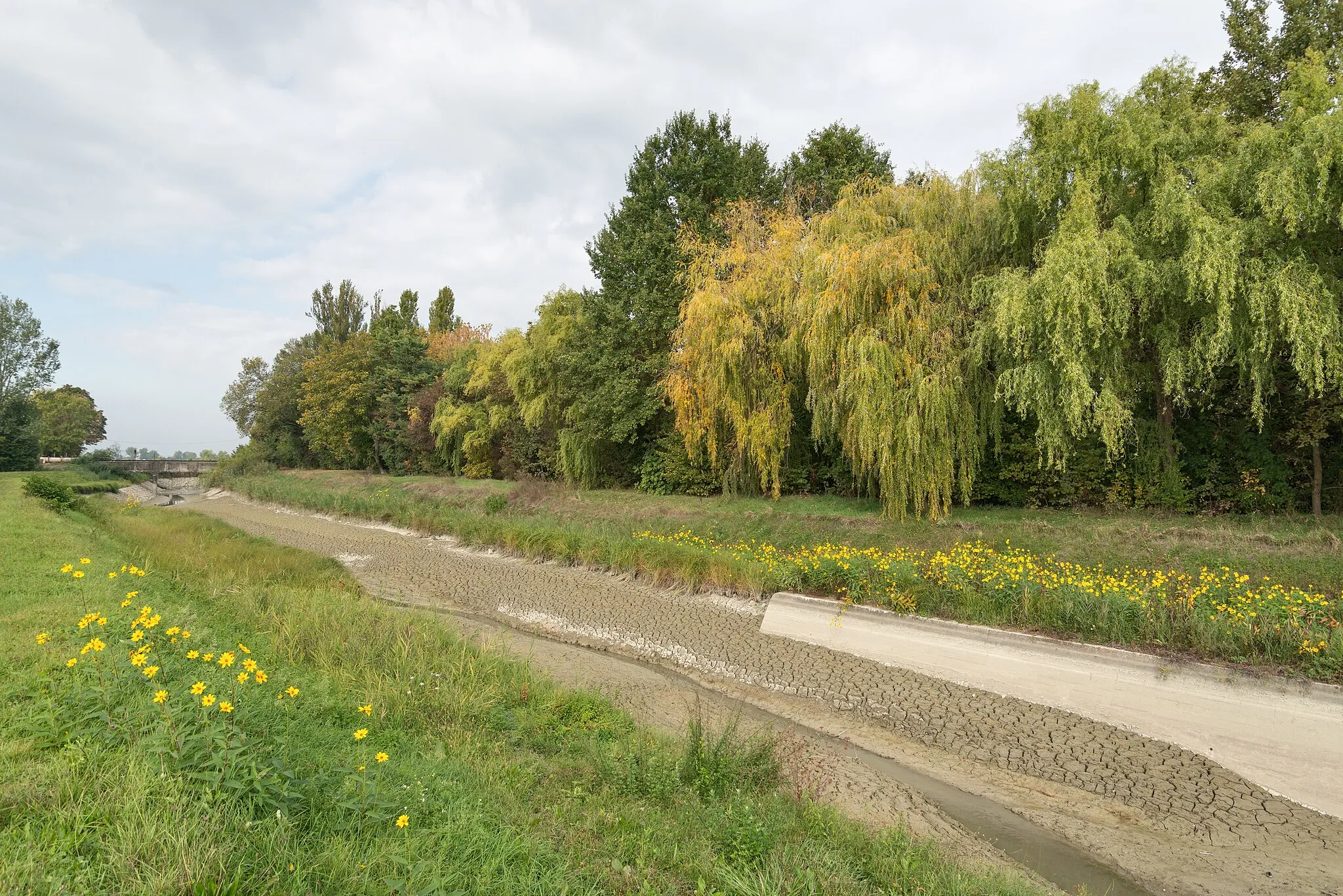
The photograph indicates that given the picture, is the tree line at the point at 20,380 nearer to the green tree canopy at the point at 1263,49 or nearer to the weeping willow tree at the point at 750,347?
the weeping willow tree at the point at 750,347

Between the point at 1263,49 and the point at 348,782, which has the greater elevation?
the point at 1263,49

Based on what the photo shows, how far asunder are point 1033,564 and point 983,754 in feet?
14.0

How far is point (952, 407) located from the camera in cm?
1224

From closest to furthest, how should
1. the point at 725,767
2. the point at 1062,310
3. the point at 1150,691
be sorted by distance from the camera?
the point at 725,767 → the point at 1150,691 → the point at 1062,310

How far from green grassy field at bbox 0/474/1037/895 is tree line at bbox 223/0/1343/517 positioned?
8914 mm

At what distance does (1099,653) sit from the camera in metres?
7.96

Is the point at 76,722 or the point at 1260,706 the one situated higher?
the point at 76,722

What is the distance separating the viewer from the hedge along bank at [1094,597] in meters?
7.40

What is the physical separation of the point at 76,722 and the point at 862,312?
13.0 m

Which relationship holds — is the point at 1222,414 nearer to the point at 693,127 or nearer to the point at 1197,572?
the point at 1197,572

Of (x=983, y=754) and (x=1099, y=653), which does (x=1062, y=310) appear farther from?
(x=983, y=754)

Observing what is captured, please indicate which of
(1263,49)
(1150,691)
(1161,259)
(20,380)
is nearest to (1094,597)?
(1150,691)

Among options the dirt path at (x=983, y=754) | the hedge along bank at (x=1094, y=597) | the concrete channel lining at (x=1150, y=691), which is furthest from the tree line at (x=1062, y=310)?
the dirt path at (x=983, y=754)

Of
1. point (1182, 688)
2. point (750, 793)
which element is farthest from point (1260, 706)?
point (750, 793)
